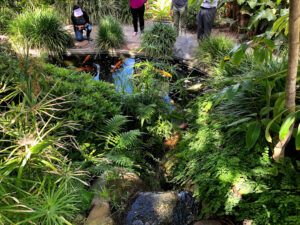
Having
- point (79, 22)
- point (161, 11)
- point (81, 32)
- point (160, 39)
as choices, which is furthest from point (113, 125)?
point (161, 11)

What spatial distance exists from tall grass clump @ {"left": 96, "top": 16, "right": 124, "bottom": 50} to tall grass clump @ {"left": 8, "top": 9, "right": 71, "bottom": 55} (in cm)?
75

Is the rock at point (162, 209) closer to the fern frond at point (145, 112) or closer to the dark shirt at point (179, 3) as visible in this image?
the fern frond at point (145, 112)

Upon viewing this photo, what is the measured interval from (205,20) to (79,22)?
2690 millimetres

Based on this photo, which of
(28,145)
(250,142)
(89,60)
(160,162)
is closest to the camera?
(28,145)

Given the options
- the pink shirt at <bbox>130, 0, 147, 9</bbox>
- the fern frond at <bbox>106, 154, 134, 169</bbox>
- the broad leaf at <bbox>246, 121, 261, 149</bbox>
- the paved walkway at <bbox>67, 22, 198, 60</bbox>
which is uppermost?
the pink shirt at <bbox>130, 0, 147, 9</bbox>

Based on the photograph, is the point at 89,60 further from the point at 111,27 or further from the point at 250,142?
the point at 250,142

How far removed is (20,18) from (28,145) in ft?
18.8

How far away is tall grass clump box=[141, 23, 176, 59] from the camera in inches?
262

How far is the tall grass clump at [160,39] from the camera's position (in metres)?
6.66

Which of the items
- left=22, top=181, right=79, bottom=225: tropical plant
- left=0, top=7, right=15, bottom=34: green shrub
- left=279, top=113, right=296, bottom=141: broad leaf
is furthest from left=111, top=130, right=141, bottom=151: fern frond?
left=0, top=7, right=15, bottom=34: green shrub

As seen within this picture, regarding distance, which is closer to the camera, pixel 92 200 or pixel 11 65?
pixel 92 200

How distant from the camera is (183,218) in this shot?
Answer: 2.96m

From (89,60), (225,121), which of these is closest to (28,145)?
(225,121)

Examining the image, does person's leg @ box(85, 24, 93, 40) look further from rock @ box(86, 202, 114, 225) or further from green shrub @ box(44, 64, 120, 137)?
rock @ box(86, 202, 114, 225)
